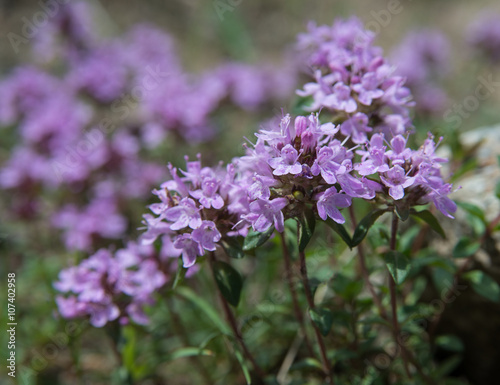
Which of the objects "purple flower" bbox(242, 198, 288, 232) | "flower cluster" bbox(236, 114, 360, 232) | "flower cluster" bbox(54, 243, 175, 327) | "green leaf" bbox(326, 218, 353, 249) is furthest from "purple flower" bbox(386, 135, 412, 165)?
"flower cluster" bbox(54, 243, 175, 327)

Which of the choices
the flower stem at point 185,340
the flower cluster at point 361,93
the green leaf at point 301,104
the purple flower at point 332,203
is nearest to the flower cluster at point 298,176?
the purple flower at point 332,203

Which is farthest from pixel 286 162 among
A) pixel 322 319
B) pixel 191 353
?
pixel 191 353

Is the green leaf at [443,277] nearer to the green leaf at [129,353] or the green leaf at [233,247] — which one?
the green leaf at [233,247]

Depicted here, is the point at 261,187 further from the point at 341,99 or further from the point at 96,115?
the point at 96,115

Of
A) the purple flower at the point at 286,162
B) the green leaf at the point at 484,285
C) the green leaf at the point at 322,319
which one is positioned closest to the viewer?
the purple flower at the point at 286,162

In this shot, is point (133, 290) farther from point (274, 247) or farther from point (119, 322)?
point (274, 247)

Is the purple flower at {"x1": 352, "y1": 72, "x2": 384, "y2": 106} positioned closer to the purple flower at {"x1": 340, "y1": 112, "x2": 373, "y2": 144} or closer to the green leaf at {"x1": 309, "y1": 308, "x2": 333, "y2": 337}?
the purple flower at {"x1": 340, "y1": 112, "x2": 373, "y2": 144}
